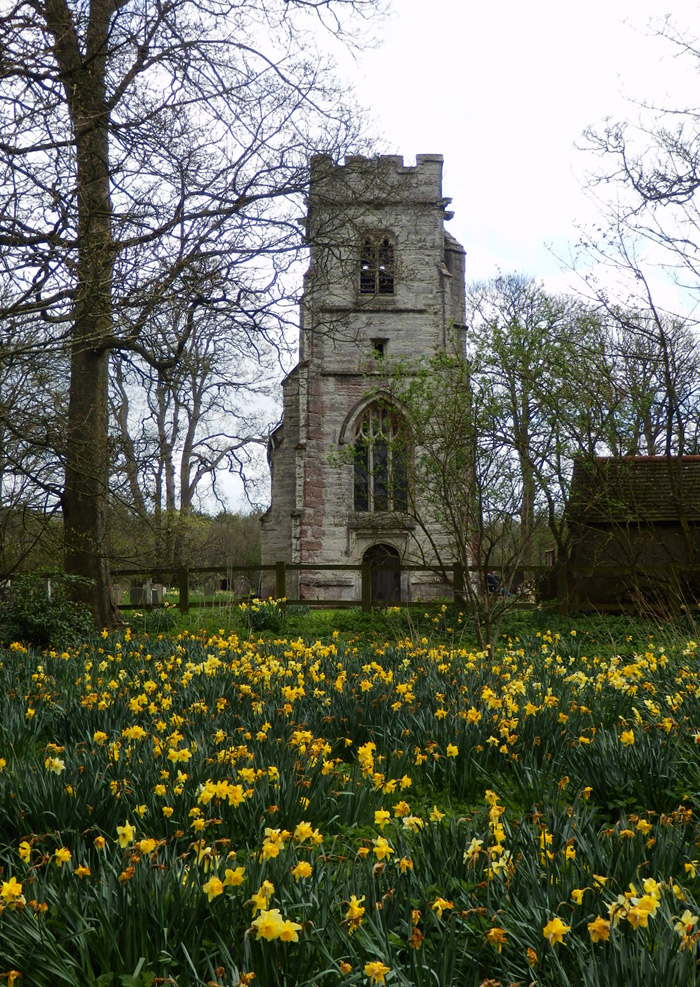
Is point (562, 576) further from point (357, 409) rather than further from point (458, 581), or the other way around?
point (357, 409)

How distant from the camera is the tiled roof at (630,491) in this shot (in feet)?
44.4

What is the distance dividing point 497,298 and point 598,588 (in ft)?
54.5

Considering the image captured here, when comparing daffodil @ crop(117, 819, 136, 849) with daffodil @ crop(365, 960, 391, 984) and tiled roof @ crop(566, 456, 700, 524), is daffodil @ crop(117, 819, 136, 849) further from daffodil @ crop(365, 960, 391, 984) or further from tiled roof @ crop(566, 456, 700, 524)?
tiled roof @ crop(566, 456, 700, 524)

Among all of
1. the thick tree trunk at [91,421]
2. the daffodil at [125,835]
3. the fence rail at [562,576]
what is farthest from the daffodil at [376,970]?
the fence rail at [562,576]

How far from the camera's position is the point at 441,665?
712cm

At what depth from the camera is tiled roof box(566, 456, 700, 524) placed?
13539 millimetres

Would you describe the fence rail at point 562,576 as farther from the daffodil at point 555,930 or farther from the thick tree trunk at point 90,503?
the daffodil at point 555,930

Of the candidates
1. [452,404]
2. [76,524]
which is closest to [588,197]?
[452,404]

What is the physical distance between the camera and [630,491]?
44.7 ft

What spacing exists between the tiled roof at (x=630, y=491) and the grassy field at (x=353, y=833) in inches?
287

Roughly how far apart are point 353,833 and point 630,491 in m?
11.0

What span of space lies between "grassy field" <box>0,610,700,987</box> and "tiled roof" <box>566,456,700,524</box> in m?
7.30

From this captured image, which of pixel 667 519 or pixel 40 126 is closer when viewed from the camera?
pixel 40 126

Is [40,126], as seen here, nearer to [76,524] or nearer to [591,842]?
[591,842]
